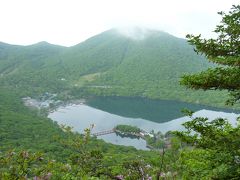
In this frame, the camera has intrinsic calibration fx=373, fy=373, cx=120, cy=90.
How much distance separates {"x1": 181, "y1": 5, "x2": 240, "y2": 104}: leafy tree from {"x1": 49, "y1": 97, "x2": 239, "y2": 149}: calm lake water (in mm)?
91800

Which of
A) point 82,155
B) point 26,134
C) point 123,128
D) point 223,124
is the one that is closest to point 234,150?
point 223,124

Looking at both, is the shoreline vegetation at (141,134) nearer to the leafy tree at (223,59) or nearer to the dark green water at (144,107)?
the dark green water at (144,107)

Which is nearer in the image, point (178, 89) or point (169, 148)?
point (169, 148)

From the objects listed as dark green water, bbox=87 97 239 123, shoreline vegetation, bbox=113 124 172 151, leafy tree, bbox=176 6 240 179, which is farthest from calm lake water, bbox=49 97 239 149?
leafy tree, bbox=176 6 240 179

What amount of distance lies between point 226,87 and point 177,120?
12492cm

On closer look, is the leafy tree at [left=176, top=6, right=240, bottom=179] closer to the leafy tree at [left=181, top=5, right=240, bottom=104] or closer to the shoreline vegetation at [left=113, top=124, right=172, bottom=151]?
the leafy tree at [left=181, top=5, right=240, bottom=104]

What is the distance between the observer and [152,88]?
200 m

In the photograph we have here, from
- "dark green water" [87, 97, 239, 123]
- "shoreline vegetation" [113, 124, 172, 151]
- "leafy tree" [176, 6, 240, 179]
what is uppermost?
"leafy tree" [176, 6, 240, 179]

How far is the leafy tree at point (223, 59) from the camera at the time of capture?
9117mm

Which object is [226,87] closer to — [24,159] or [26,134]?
[24,159]

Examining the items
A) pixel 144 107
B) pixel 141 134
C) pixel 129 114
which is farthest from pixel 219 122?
pixel 144 107

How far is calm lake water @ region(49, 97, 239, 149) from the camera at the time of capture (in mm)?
121537

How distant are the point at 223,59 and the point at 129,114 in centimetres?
13425

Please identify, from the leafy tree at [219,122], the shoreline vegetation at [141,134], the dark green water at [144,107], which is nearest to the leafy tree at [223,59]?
the leafy tree at [219,122]
